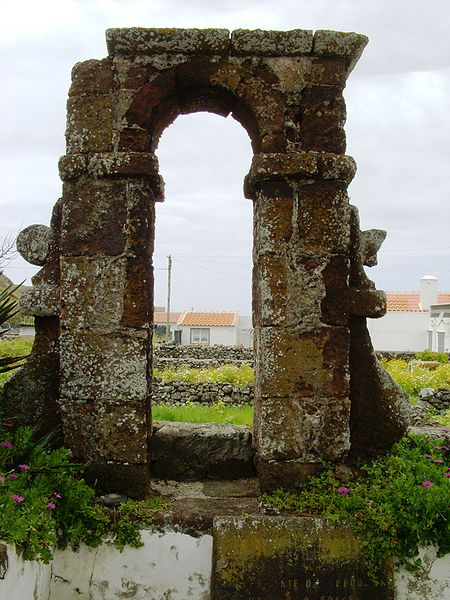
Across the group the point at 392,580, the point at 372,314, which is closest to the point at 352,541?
the point at 392,580

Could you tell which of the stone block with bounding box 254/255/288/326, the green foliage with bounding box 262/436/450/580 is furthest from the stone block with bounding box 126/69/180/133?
the green foliage with bounding box 262/436/450/580

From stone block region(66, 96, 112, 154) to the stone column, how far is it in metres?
1.02

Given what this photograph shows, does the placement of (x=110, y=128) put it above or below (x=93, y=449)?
above

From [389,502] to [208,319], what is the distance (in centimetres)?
3675

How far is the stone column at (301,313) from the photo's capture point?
3.83m

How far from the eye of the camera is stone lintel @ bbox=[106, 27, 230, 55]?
3.83 m

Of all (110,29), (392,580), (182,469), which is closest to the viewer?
(392,580)

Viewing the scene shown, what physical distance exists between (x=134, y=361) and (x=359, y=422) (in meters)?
1.61

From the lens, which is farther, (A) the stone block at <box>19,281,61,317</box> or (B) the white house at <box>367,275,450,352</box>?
(B) the white house at <box>367,275,450,352</box>

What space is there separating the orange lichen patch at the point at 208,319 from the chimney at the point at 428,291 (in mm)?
12633

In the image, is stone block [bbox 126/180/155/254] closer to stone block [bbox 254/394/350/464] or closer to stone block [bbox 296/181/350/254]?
stone block [bbox 296/181/350/254]

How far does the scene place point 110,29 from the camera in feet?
12.5

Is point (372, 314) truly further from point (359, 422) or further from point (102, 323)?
point (102, 323)

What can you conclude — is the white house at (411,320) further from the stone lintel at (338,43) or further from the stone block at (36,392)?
the stone block at (36,392)
